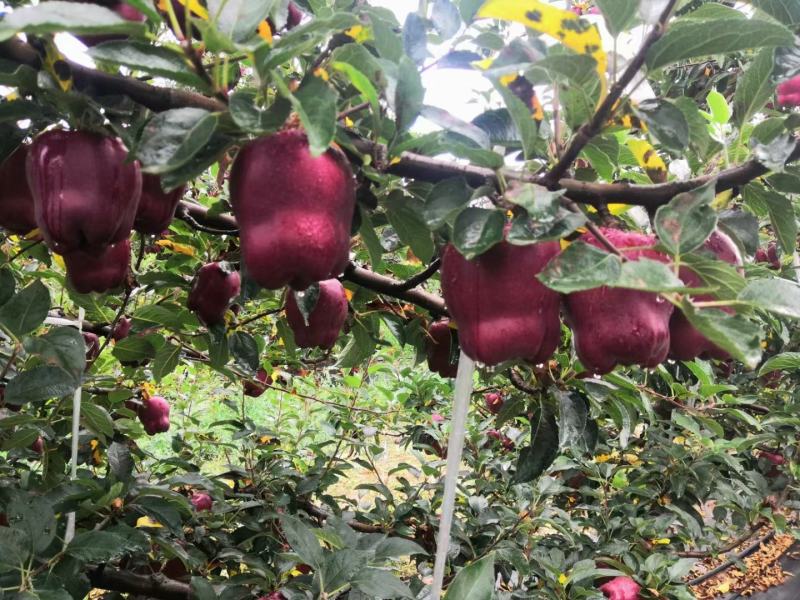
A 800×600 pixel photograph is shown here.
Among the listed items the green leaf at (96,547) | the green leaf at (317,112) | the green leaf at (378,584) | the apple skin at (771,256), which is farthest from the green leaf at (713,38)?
the apple skin at (771,256)

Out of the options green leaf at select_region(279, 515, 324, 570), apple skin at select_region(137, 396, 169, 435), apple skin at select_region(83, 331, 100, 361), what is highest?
green leaf at select_region(279, 515, 324, 570)

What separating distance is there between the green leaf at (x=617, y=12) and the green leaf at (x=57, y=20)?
1.01 ft

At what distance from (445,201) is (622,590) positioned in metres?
0.97

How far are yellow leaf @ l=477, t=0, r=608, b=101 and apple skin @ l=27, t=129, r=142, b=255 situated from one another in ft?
1.00

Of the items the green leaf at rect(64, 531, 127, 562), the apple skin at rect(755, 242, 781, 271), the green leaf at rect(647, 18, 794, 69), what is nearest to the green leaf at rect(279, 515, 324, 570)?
the green leaf at rect(64, 531, 127, 562)

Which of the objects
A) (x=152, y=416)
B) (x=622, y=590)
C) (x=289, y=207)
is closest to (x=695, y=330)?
(x=289, y=207)

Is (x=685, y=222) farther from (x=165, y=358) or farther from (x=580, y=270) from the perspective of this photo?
(x=165, y=358)

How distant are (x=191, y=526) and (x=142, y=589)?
269mm

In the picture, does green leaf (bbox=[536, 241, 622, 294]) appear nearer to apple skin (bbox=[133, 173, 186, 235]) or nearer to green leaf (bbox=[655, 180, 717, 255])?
green leaf (bbox=[655, 180, 717, 255])

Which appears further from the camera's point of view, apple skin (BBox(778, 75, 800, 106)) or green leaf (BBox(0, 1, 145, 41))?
apple skin (BBox(778, 75, 800, 106))

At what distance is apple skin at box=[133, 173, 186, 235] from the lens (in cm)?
55

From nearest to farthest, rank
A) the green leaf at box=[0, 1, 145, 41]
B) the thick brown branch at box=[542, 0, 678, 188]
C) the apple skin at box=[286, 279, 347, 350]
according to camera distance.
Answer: the green leaf at box=[0, 1, 145, 41] < the thick brown branch at box=[542, 0, 678, 188] < the apple skin at box=[286, 279, 347, 350]

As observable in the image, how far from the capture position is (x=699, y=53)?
1.40 feet

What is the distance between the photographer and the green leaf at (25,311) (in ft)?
2.28
